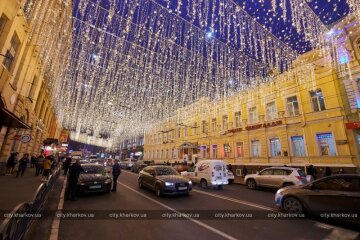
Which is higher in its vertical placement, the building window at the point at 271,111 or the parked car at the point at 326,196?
the building window at the point at 271,111

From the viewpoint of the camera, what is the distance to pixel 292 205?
265 inches

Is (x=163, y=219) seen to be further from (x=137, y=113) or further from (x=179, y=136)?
(x=179, y=136)

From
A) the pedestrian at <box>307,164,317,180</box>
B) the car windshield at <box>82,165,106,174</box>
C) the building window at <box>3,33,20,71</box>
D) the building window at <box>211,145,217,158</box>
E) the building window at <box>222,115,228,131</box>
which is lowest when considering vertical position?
the car windshield at <box>82,165,106,174</box>

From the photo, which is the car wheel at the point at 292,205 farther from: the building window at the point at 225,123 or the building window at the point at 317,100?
the building window at the point at 225,123

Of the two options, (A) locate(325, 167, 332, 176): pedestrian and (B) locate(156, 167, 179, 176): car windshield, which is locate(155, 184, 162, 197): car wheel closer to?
(B) locate(156, 167, 179, 176): car windshield

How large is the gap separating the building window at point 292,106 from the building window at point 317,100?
1.38m

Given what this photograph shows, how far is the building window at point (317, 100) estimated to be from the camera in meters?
16.1

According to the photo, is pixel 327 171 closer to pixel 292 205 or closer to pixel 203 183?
pixel 203 183

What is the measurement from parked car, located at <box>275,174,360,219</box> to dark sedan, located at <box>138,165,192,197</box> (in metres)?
4.47

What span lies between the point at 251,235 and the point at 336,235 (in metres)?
2.31

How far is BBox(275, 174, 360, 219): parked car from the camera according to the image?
5512mm

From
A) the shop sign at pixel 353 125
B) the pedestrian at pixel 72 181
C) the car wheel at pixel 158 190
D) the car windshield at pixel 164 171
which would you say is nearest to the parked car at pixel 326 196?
the car wheel at pixel 158 190

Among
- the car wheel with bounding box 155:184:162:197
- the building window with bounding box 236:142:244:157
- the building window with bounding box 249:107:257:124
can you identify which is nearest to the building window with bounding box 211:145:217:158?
the building window with bounding box 236:142:244:157

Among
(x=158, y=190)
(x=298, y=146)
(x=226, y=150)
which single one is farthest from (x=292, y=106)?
(x=158, y=190)
